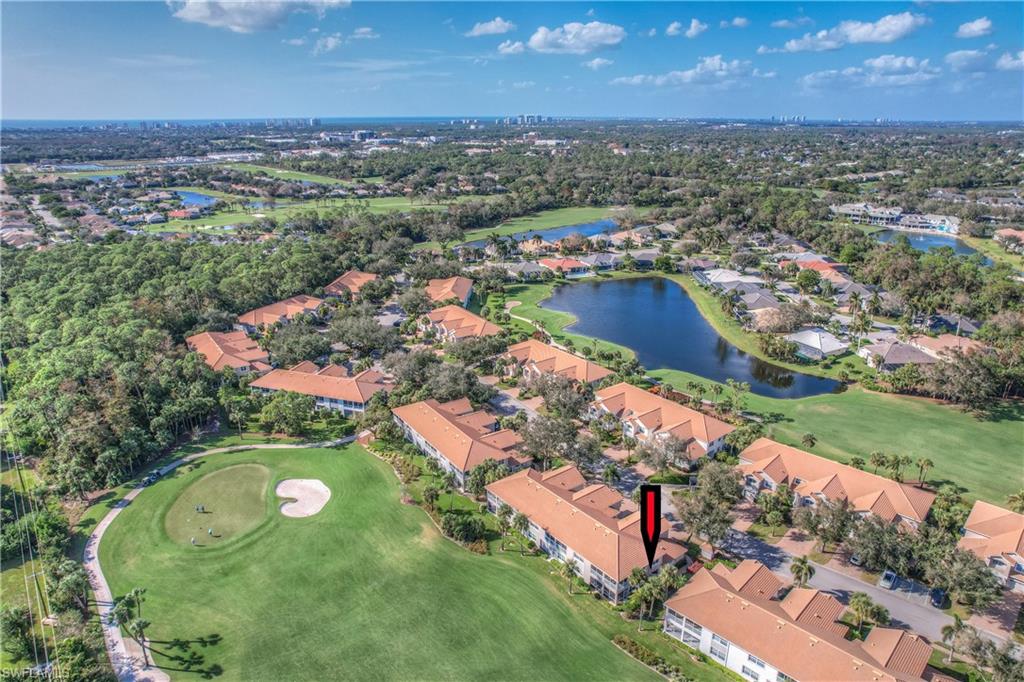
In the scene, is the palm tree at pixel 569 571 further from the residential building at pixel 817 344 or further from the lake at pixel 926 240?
the lake at pixel 926 240

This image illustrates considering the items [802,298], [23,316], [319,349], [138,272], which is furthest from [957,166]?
[23,316]

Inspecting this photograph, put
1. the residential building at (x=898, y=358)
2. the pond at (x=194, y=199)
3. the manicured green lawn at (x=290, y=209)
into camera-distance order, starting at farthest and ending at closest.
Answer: the pond at (x=194, y=199) < the manicured green lawn at (x=290, y=209) < the residential building at (x=898, y=358)

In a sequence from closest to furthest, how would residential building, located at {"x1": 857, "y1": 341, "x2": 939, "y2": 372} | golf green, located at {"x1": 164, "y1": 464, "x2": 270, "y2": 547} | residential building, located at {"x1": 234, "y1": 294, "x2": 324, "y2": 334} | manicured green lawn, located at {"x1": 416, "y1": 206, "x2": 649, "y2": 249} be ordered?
1. golf green, located at {"x1": 164, "y1": 464, "x2": 270, "y2": 547}
2. residential building, located at {"x1": 857, "y1": 341, "x2": 939, "y2": 372}
3. residential building, located at {"x1": 234, "y1": 294, "x2": 324, "y2": 334}
4. manicured green lawn, located at {"x1": 416, "y1": 206, "x2": 649, "y2": 249}

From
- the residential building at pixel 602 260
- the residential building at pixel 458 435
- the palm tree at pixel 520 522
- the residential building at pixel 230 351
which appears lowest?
the palm tree at pixel 520 522

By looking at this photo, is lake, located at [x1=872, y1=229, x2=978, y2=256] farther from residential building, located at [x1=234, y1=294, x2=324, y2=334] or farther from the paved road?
residential building, located at [x1=234, y1=294, x2=324, y2=334]

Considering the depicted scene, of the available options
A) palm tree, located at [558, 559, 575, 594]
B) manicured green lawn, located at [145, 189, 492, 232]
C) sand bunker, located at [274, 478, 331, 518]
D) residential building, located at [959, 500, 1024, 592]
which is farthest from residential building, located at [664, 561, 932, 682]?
manicured green lawn, located at [145, 189, 492, 232]

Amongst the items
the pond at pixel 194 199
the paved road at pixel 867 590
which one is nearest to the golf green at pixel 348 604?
the paved road at pixel 867 590
